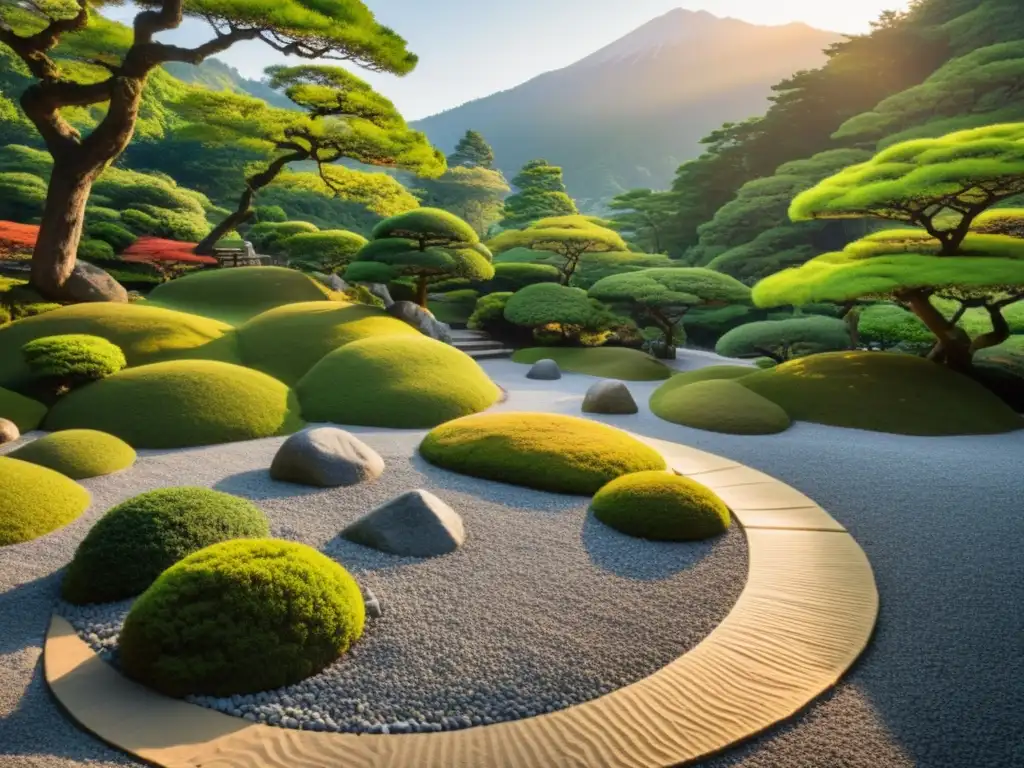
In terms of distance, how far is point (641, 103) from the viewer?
120375 mm

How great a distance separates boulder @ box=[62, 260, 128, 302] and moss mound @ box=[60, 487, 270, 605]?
1006 cm

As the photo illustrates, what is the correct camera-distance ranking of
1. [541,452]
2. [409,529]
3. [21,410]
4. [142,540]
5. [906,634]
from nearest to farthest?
1. [906,634]
2. [142,540]
3. [409,529]
4. [541,452]
5. [21,410]

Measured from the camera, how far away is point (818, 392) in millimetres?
9438

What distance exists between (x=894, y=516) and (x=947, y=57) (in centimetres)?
3151

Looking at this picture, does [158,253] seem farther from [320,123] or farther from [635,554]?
[635,554]

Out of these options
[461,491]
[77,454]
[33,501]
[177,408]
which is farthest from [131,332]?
[461,491]

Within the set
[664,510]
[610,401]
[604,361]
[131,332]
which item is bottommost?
[604,361]

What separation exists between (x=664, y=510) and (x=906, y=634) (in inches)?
64.9

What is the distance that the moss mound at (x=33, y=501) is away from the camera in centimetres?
433

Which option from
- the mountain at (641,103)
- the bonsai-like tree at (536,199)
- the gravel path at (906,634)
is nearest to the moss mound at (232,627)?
the gravel path at (906,634)

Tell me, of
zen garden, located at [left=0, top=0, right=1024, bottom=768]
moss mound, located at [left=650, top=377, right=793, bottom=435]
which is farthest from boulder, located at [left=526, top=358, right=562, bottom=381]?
moss mound, located at [left=650, top=377, right=793, bottom=435]

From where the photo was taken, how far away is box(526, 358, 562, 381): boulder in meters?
14.0

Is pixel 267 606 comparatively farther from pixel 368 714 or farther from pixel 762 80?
pixel 762 80

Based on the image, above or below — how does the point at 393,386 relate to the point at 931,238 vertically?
below
